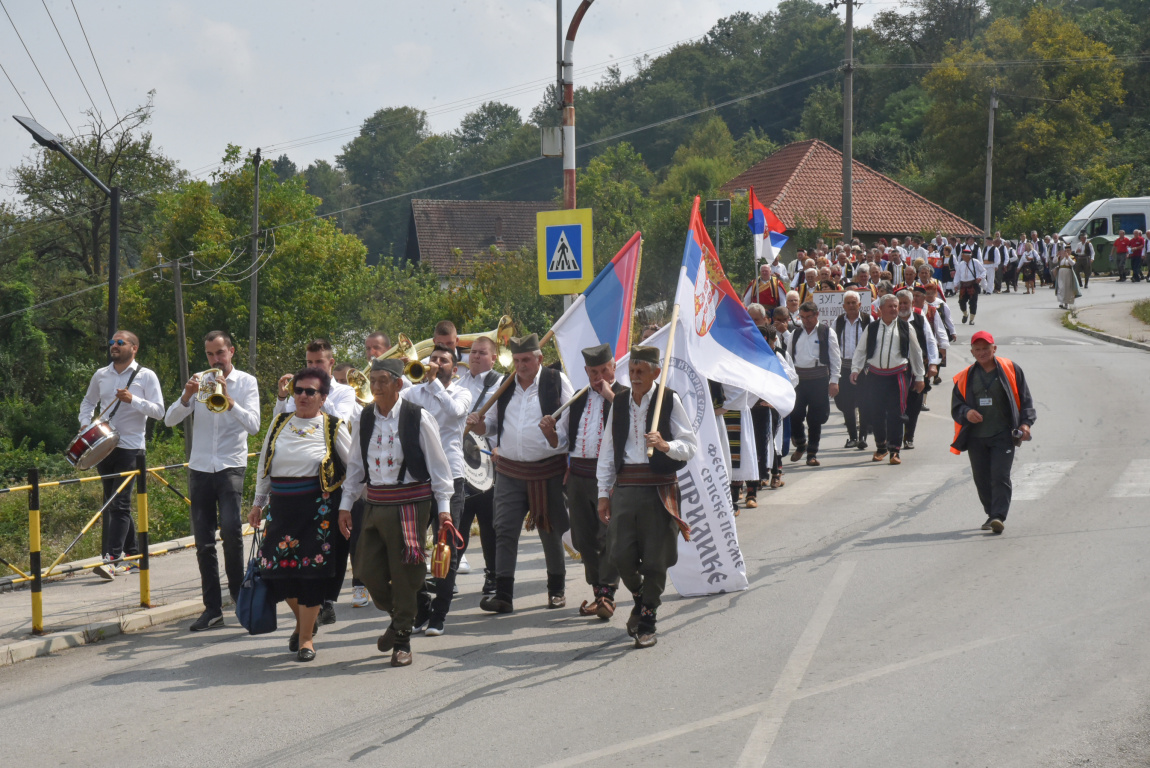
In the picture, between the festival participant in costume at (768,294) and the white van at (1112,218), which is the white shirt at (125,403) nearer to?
the festival participant in costume at (768,294)

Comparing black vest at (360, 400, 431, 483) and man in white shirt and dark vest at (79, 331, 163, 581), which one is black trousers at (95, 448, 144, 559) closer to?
man in white shirt and dark vest at (79, 331, 163, 581)

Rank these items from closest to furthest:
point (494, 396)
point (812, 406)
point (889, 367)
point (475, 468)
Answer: point (494, 396) < point (475, 468) < point (889, 367) < point (812, 406)

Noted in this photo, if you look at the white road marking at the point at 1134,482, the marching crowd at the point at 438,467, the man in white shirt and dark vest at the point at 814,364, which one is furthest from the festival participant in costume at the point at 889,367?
the marching crowd at the point at 438,467

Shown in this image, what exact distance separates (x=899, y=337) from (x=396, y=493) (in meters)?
8.52

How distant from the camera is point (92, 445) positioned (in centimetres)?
985

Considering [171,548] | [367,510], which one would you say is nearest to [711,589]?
[367,510]

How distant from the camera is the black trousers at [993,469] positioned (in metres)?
10.3

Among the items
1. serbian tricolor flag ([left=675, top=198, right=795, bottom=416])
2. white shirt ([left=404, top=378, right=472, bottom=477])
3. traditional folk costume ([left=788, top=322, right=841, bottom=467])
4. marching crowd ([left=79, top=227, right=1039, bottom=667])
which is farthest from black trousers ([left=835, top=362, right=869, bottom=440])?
white shirt ([left=404, top=378, right=472, bottom=477])

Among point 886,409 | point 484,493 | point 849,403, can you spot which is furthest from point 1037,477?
point 484,493

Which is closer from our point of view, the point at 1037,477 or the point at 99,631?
the point at 99,631

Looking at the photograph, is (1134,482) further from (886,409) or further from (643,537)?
(643,537)

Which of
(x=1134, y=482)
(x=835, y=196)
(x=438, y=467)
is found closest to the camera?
(x=438, y=467)

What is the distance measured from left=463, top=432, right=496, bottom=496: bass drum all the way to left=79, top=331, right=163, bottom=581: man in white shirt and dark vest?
304 centimetres

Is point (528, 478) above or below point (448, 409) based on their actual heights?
below
